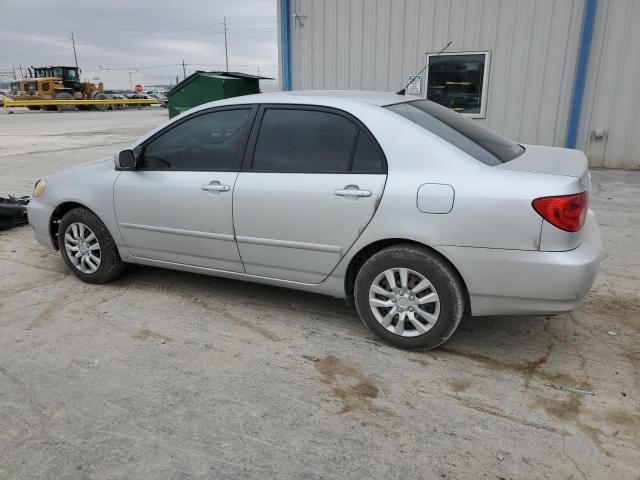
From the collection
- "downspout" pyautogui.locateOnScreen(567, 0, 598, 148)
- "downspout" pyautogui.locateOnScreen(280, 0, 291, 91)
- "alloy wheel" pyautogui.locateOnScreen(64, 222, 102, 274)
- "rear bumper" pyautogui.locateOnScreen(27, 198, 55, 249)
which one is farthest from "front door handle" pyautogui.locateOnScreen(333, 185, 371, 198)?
"downspout" pyautogui.locateOnScreen(280, 0, 291, 91)

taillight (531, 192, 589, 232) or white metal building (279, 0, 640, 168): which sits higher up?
white metal building (279, 0, 640, 168)

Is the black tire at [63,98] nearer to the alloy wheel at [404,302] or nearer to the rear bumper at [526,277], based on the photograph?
the alloy wheel at [404,302]

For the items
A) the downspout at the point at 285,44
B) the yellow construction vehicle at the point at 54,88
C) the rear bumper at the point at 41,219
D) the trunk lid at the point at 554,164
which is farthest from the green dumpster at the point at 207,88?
the yellow construction vehicle at the point at 54,88

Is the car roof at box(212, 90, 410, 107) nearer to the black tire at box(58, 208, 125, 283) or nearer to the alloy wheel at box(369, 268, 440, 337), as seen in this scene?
the alloy wheel at box(369, 268, 440, 337)

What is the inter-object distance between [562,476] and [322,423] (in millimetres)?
1103

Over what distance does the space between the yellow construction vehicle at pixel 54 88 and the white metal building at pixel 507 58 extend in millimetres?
32764

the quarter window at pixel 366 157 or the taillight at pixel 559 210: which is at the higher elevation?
the quarter window at pixel 366 157

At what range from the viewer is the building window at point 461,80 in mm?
9602

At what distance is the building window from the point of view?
960cm

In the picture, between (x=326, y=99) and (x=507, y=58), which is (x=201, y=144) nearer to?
(x=326, y=99)

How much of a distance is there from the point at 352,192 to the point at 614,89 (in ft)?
25.9

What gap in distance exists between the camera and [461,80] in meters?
9.84

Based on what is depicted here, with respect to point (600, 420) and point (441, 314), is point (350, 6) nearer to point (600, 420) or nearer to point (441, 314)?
point (441, 314)

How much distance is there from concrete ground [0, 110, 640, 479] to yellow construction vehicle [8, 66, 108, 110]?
38252mm
